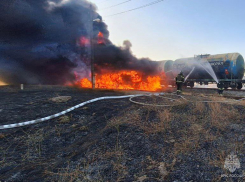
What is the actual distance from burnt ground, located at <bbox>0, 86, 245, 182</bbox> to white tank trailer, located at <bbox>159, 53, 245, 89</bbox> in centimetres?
1308

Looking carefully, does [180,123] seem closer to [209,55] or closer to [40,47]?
[209,55]

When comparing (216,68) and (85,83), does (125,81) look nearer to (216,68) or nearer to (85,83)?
(85,83)

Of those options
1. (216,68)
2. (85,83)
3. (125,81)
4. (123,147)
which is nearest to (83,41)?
(85,83)

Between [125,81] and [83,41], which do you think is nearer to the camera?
[125,81]

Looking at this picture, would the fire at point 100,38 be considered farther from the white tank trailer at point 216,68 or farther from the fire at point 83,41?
the white tank trailer at point 216,68

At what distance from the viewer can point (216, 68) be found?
18219mm

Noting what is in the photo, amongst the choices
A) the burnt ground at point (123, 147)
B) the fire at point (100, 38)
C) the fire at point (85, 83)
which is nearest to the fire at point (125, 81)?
the fire at point (85, 83)

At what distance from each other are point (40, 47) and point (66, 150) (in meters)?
20.8

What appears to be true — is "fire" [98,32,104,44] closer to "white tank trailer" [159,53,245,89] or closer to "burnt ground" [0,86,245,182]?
"white tank trailer" [159,53,245,89]

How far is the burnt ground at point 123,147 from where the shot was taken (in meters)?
3.21

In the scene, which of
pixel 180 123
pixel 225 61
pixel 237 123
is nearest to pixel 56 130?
pixel 180 123

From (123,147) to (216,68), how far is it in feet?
58.8

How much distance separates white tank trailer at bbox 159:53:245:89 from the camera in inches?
684

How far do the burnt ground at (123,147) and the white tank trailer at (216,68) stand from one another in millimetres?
13082
